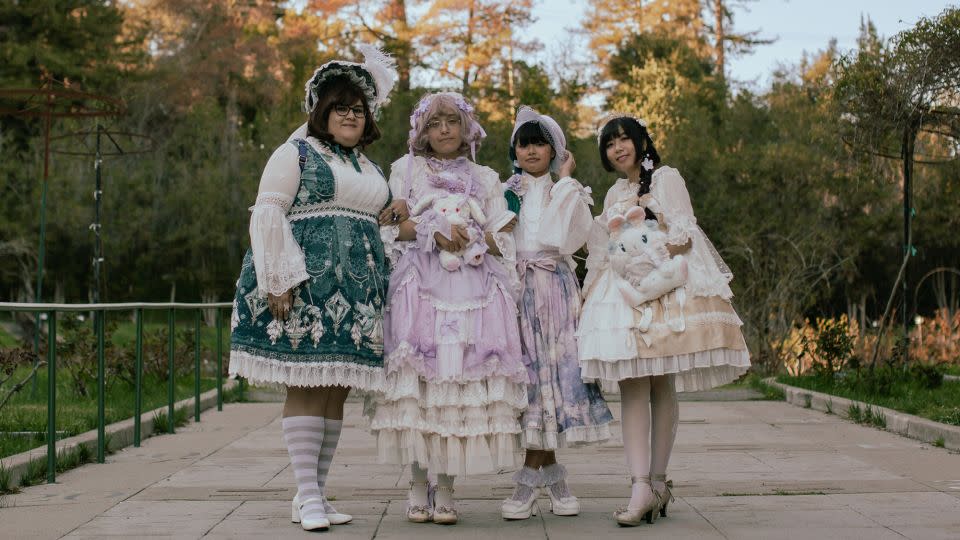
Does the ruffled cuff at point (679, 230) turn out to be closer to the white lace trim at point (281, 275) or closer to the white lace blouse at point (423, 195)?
the white lace blouse at point (423, 195)

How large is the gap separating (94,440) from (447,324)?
3417 mm

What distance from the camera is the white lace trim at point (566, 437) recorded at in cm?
505

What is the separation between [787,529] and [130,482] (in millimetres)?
3391

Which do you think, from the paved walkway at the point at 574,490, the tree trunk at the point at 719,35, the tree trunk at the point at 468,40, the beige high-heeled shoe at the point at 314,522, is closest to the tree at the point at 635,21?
the tree trunk at the point at 719,35

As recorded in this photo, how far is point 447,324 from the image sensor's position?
5.00 meters

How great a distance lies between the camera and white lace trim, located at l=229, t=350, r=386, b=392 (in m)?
4.90

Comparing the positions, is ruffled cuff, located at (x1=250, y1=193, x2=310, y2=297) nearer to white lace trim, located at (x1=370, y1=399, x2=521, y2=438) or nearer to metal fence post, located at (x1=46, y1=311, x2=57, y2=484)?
white lace trim, located at (x1=370, y1=399, x2=521, y2=438)

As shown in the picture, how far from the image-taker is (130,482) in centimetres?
638

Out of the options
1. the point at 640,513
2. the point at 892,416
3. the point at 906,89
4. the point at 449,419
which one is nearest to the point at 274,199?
the point at 449,419

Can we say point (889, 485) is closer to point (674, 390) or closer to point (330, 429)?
point (674, 390)

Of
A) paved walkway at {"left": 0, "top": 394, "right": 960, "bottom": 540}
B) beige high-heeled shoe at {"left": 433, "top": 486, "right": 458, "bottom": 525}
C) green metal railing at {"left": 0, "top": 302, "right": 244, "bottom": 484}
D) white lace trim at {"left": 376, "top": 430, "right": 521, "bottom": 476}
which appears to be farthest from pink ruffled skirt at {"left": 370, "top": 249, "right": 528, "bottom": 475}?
green metal railing at {"left": 0, "top": 302, "right": 244, "bottom": 484}

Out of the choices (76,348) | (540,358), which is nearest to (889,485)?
(540,358)

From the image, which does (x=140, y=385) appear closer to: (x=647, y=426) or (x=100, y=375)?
(x=100, y=375)

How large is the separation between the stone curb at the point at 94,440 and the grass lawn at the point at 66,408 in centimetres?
14
